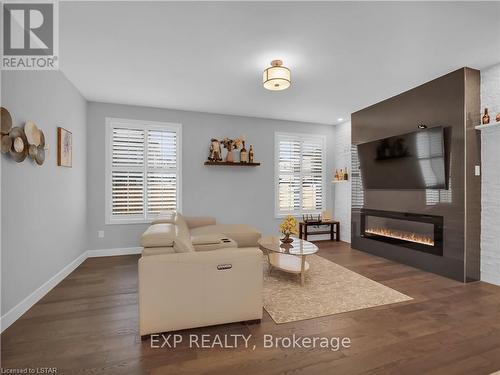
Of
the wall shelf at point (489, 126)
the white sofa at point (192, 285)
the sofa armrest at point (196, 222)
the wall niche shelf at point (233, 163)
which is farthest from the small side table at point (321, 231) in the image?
the white sofa at point (192, 285)

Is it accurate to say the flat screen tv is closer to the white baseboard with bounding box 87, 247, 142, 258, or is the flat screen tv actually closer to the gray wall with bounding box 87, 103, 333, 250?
the gray wall with bounding box 87, 103, 333, 250

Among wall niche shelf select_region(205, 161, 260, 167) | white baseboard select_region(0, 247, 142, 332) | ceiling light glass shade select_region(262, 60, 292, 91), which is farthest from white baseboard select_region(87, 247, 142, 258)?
ceiling light glass shade select_region(262, 60, 292, 91)

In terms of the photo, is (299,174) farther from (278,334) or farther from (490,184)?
(278,334)

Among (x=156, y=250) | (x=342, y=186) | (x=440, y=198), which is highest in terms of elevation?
(x=342, y=186)

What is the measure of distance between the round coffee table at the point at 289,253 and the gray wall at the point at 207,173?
1848 millimetres

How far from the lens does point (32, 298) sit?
2773 mm

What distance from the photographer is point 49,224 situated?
316 cm

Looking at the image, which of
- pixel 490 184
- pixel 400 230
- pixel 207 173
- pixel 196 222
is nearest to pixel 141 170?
pixel 207 173

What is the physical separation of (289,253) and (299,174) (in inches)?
130

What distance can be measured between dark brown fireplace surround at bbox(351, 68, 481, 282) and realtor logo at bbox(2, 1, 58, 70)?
4.78m

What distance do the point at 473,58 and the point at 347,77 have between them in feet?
4.84

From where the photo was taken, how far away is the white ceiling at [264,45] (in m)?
2.34

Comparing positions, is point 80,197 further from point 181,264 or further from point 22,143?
point 181,264

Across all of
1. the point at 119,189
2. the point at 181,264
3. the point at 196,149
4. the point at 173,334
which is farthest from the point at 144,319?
the point at 196,149
